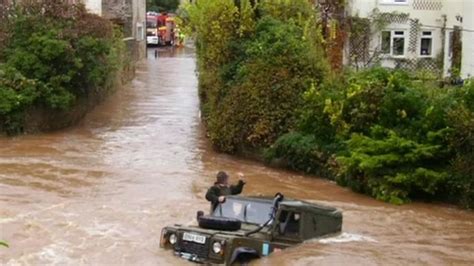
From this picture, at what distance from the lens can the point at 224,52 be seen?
104 feet

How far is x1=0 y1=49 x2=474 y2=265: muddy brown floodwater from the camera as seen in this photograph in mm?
16969

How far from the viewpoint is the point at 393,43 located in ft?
123

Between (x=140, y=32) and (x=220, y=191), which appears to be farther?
(x=140, y=32)

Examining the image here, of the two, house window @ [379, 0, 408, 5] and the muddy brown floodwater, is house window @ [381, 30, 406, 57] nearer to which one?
house window @ [379, 0, 408, 5]

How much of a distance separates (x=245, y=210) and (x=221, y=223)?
0.81 metres

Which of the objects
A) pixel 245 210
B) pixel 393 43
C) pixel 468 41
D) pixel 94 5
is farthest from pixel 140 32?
pixel 245 210

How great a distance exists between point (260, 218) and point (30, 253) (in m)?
4.49

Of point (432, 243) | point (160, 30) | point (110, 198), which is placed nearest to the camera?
point (432, 243)

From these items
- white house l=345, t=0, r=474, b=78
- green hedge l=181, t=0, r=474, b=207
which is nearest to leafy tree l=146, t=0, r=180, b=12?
white house l=345, t=0, r=474, b=78

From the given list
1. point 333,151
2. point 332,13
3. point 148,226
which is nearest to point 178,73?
point 332,13

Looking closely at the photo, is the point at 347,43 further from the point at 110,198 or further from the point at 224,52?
the point at 110,198

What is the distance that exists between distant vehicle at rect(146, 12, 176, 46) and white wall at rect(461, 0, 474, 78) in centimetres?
5326

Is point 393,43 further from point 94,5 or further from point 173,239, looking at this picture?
point 173,239

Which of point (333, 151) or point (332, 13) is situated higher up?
point (332, 13)
